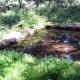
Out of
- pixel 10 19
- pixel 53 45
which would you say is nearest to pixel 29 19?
pixel 10 19

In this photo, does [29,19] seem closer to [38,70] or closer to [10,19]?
[10,19]

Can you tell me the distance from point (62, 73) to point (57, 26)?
9385 millimetres

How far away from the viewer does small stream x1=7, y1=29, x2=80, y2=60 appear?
844cm

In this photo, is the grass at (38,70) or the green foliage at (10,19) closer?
the grass at (38,70)

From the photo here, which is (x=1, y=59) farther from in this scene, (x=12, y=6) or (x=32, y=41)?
(x=12, y=6)

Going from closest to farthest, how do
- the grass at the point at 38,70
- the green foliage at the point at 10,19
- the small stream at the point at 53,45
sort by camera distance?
the grass at the point at 38,70
the small stream at the point at 53,45
the green foliage at the point at 10,19

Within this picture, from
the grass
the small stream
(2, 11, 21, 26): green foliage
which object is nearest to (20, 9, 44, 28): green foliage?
(2, 11, 21, 26): green foliage

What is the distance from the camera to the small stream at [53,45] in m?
8.44

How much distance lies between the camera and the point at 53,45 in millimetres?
9781

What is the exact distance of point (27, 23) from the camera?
1332cm

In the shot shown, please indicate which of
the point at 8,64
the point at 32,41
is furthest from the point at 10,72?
the point at 32,41

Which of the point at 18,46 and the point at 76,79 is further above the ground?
the point at 76,79

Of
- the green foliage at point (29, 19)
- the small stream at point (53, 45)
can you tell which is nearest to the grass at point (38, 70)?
the small stream at point (53, 45)

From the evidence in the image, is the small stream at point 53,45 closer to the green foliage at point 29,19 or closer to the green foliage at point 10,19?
the green foliage at point 29,19
